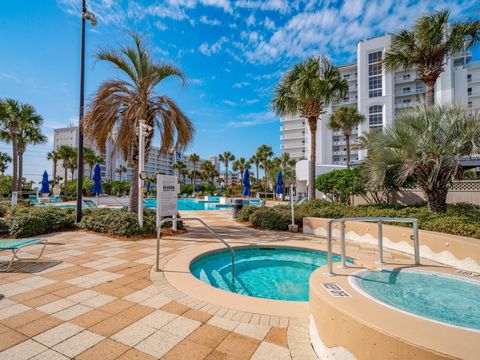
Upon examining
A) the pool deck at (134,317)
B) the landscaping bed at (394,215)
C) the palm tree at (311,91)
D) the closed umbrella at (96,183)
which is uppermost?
the palm tree at (311,91)

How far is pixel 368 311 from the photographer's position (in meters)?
2.07

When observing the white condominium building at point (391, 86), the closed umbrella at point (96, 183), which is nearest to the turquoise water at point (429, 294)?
the closed umbrella at point (96, 183)

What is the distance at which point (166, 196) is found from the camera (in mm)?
8570

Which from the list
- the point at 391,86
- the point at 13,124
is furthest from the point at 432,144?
the point at 391,86

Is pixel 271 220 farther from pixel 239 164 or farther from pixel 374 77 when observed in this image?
pixel 239 164

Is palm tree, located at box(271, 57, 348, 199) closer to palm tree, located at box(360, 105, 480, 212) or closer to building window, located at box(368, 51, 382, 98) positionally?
palm tree, located at box(360, 105, 480, 212)

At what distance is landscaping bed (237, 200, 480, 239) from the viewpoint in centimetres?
676

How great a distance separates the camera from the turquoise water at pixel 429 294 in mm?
2354

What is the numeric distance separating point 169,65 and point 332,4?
295 inches

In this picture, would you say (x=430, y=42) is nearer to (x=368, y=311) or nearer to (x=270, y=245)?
(x=270, y=245)

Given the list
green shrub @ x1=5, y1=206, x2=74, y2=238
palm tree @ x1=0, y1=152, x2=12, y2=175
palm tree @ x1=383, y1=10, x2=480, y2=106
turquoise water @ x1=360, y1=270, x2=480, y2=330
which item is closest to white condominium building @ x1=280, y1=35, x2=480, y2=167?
palm tree @ x1=383, y1=10, x2=480, y2=106

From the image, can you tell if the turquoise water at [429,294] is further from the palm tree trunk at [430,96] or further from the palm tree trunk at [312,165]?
the palm tree trunk at [430,96]

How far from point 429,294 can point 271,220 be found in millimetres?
7494

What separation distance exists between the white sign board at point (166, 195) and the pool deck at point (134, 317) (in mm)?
3207
